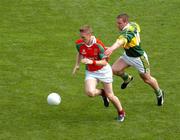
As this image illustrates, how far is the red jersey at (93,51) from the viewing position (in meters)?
11.5

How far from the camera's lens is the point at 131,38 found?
12172mm

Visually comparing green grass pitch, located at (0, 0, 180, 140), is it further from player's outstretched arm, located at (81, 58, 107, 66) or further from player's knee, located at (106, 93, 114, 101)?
player's outstretched arm, located at (81, 58, 107, 66)

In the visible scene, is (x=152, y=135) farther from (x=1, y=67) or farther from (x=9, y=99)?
(x=1, y=67)

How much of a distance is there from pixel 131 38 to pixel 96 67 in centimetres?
109

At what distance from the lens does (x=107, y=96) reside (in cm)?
1192

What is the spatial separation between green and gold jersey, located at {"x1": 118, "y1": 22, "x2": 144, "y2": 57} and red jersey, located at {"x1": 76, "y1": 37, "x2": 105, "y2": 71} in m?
0.59

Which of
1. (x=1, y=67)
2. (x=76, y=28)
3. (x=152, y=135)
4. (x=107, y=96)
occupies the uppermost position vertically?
(x=76, y=28)

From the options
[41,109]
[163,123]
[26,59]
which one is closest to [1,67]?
[26,59]

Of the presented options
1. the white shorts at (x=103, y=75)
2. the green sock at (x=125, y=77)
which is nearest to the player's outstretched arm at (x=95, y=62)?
the white shorts at (x=103, y=75)

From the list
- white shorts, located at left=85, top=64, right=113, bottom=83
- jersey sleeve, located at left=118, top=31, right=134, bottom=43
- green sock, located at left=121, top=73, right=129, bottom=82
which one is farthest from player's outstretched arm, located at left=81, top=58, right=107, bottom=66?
green sock, located at left=121, top=73, right=129, bottom=82

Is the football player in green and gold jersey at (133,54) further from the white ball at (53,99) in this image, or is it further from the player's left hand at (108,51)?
the white ball at (53,99)

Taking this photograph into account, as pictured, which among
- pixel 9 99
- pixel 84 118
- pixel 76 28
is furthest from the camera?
pixel 76 28

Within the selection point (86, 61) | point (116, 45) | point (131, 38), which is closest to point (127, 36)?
point (131, 38)

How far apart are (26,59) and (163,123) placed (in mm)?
6046
